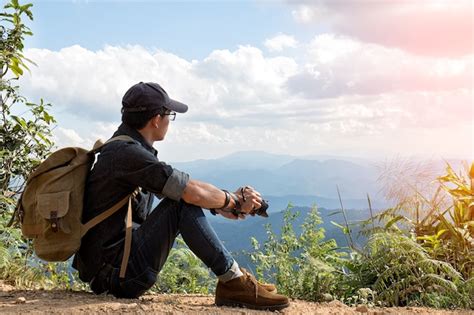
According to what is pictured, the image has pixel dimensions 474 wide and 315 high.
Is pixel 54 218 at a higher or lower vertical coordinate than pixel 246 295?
higher

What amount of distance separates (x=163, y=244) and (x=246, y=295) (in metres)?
0.66

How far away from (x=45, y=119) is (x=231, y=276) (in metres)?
4.02

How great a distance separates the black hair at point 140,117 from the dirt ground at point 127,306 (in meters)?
1.18

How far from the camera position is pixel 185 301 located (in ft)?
15.0

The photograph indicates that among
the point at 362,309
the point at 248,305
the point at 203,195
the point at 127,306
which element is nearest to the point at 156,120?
the point at 203,195

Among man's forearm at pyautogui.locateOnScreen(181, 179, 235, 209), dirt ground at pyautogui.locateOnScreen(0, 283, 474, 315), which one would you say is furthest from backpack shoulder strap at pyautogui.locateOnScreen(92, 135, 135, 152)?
dirt ground at pyautogui.locateOnScreen(0, 283, 474, 315)

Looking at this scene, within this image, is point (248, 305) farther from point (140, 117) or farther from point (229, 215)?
point (140, 117)

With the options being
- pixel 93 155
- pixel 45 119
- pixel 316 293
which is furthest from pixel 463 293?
pixel 45 119

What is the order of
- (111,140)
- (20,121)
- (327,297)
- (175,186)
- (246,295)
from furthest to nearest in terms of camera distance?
(20,121) → (327,297) → (246,295) → (111,140) → (175,186)

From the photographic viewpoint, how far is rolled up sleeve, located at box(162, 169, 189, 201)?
385cm

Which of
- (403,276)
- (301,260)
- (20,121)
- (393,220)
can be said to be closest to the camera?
(403,276)

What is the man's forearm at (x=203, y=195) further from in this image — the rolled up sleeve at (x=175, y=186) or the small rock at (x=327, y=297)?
the small rock at (x=327, y=297)

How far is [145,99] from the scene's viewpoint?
4.19 m

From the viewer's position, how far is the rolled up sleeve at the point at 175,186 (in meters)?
3.85
